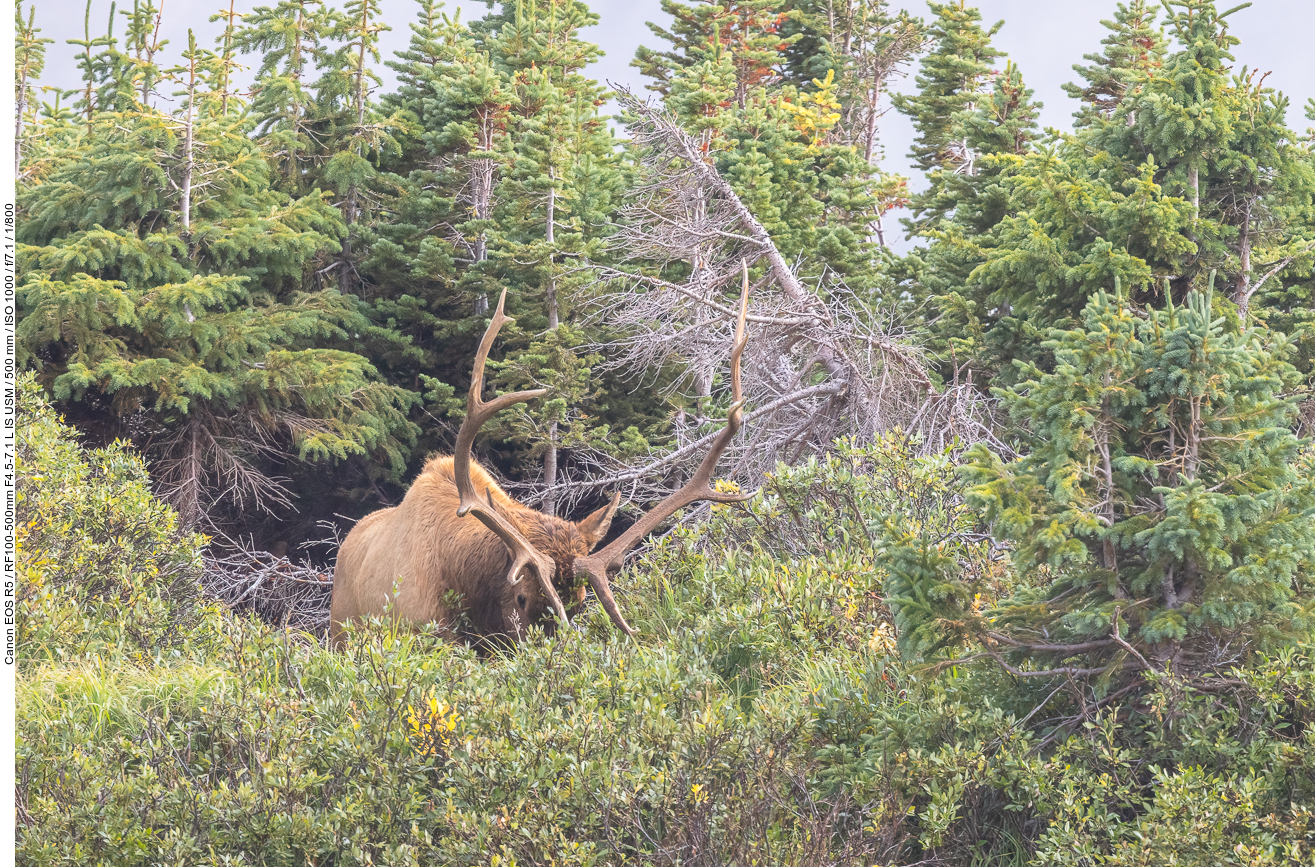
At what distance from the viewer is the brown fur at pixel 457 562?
21.1ft

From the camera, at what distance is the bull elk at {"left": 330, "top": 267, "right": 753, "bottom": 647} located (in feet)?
20.3

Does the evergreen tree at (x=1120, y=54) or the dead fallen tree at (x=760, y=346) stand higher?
the evergreen tree at (x=1120, y=54)

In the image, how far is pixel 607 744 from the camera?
4.18 meters

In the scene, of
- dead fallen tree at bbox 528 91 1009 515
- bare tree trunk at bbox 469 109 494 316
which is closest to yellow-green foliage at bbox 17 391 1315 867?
dead fallen tree at bbox 528 91 1009 515

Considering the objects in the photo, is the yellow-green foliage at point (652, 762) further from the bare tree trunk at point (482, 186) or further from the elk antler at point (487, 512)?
the bare tree trunk at point (482, 186)

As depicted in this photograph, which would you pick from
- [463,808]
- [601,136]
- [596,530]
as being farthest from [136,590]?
[601,136]

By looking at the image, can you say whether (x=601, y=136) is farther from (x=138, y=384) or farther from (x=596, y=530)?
(x=596, y=530)

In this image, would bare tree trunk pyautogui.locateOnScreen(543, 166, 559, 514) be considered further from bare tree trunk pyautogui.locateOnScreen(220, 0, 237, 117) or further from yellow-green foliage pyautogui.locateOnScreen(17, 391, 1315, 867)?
yellow-green foliage pyautogui.locateOnScreen(17, 391, 1315, 867)

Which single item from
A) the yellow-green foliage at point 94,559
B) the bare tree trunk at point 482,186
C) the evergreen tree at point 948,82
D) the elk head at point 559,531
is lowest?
the yellow-green foliage at point 94,559

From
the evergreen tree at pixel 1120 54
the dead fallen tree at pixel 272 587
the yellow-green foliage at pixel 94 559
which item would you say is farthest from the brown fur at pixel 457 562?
the evergreen tree at pixel 1120 54

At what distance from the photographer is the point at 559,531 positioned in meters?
6.49

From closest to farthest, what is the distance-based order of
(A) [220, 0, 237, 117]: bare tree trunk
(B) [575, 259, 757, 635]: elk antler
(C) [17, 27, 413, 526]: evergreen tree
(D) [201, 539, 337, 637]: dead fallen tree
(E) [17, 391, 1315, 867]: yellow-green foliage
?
(E) [17, 391, 1315, 867]: yellow-green foliage < (B) [575, 259, 757, 635]: elk antler < (C) [17, 27, 413, 526]: evergreen tree < (D) [201, 539, 337, 637]: dead fallen tree < (A) [220, 0, 237, 117]: bare tree trunk

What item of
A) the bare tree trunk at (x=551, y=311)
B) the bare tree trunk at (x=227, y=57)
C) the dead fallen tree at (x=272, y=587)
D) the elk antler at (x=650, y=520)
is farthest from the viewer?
the bare tree trunk at (x=227, y=57)

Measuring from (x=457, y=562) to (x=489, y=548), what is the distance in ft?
0.89
